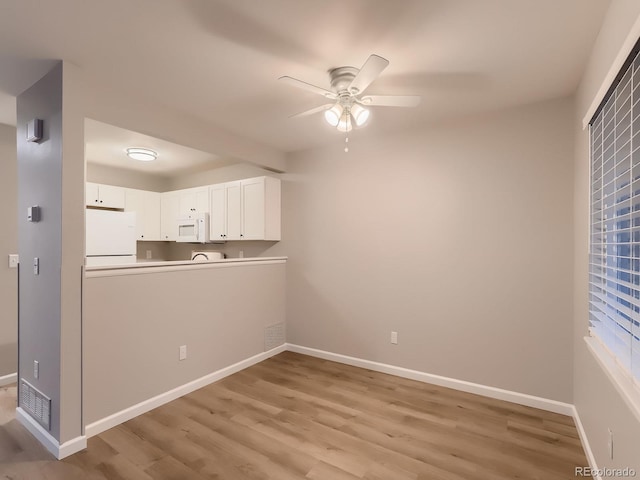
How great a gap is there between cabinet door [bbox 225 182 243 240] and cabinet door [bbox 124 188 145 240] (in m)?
1.62

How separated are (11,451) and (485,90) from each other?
162 inches

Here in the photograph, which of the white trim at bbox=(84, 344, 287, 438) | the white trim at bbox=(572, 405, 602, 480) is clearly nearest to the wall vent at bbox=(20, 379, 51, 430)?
the white trim at bbox=(84, 344, 287, 438)

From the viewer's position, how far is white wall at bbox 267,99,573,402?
2.69 meters

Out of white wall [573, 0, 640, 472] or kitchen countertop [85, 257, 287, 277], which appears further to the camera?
kitchen countertop [85, 257, 287, 277]

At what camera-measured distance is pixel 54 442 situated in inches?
83.7

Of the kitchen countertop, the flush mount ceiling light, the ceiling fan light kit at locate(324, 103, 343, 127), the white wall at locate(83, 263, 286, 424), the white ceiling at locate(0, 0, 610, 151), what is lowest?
the white wall at locate(83, 263, 286, 424)

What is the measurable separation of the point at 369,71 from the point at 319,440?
237cm

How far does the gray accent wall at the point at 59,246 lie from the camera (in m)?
2.11

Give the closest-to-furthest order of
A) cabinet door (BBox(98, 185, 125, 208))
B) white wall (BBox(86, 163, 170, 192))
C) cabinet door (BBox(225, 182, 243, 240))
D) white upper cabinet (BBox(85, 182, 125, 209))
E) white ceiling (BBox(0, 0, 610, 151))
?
white ceiling (BBox(0, 0, 610, 151))
cabinet door (BBox(225, 182, 243, 240))
white upper cabinet (BBox(85, 182, 125, 209))
cabinet door (BBox(98, 185, 125, 208))
white wall (BBox(86, 163, 170, 192))

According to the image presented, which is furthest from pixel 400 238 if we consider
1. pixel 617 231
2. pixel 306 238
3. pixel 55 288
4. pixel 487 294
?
pixel 55 288

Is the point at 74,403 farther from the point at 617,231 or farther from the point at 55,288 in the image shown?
the point at 617,231

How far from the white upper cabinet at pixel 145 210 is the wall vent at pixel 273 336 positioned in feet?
8.57

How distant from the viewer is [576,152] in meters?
2.51

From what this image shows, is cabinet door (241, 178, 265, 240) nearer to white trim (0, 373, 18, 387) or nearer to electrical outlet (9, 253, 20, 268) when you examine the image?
electrical outlet (9, 253, 20, 268)
